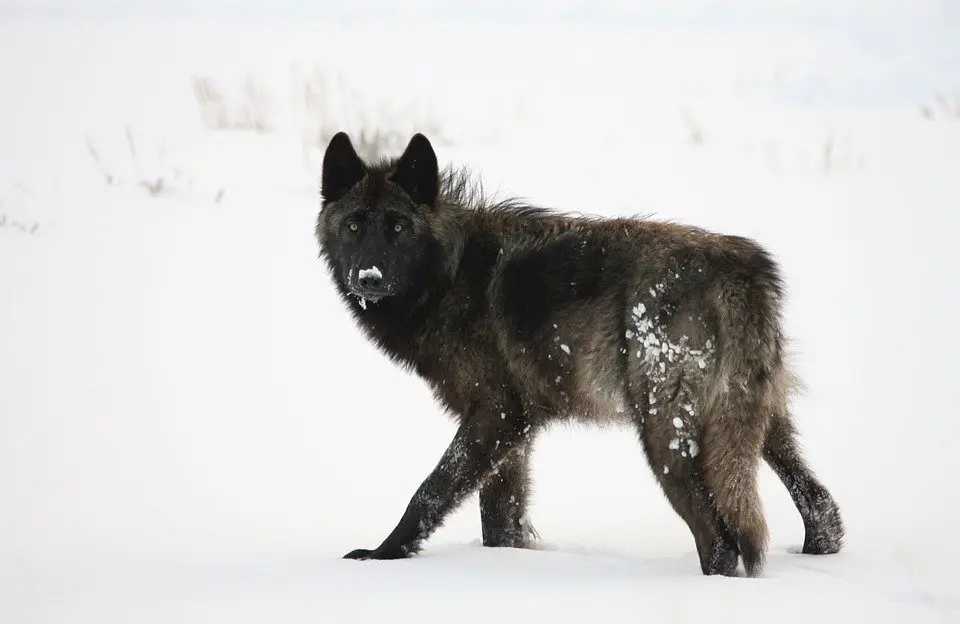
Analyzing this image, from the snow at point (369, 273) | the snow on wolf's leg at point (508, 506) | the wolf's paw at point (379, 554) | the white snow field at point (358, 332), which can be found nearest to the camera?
the white snow field at point (358, 332)

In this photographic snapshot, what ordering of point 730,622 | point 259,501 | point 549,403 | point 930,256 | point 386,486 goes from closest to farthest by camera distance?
point 730,622
point 549,403
point 259,501
point 386,486
point 930,256

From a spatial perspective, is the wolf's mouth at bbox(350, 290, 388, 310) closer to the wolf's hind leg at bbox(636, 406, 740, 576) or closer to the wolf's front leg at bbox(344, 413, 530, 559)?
the wolf's front leg at bbox(344, 413, 530, 559)

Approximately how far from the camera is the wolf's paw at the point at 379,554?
16.4 ft

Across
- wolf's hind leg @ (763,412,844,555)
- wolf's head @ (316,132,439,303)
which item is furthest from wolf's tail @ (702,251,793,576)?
wolf's head @ (316,132,439,303)

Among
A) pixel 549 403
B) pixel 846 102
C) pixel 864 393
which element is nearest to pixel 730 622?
pixel 549 403

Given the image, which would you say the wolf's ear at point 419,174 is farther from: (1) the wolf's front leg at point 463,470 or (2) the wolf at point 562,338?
(1) the wolf's front leg at point 463,470

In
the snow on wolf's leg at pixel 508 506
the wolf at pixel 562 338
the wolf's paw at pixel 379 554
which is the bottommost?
the wolf's paw at pixel 379 554

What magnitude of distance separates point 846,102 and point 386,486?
983cm

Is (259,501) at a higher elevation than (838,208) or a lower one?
lower

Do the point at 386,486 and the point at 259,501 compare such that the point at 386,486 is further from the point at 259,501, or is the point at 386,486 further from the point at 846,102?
the point at 846,102

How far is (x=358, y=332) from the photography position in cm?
940

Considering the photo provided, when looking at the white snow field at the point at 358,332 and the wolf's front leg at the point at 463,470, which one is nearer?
the white snow field at the point at 358,332

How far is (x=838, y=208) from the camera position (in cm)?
1130

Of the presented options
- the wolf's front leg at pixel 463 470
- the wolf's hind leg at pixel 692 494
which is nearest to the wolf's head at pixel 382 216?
the wolf's front leg at pixel 463 470
